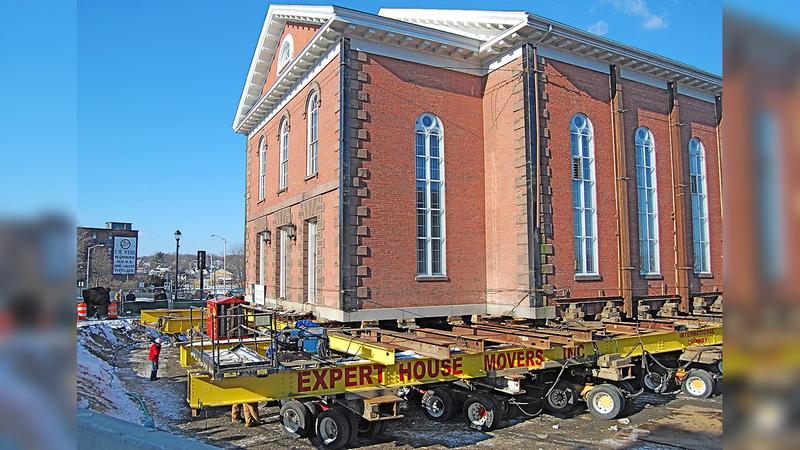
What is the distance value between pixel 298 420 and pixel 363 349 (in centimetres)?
184

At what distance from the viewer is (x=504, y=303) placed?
18125 millimetres

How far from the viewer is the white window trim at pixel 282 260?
22.4 meters

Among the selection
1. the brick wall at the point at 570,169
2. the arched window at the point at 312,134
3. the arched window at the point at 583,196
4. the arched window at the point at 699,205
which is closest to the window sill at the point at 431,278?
the brick wall at the point at 570,169

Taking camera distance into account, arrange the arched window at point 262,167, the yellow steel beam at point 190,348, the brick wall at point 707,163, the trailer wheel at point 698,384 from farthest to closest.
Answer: the arched window at point 262,167
the brick wall at point 707,163
the trailer wheel at point 698,384
the yellow steel beam at point 190,348

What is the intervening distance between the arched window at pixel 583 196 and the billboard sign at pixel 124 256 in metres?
62.5

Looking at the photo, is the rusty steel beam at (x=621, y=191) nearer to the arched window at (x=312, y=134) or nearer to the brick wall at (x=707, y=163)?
the brick wall at (x=707, y=163)

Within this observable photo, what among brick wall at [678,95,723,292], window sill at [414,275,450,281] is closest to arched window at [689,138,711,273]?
brick wall at [678,95,723,292]

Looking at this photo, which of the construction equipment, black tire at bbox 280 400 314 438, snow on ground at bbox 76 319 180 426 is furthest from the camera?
snow on ground at bbox 76 319 180 426

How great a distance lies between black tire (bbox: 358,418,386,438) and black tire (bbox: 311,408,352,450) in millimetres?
403

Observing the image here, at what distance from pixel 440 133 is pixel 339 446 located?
11578 millimetres

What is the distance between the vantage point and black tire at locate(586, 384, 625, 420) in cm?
1162

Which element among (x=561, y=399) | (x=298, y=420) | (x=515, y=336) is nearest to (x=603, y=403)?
(x=561, y=399)

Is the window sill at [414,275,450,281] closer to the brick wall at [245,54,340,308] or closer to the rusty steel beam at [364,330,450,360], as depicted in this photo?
the brick wall at [245,54,340,308]

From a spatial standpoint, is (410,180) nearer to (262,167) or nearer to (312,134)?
(312,134)
